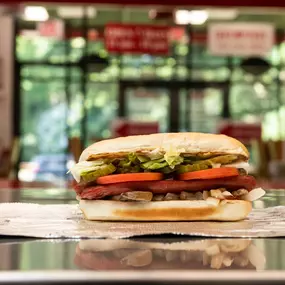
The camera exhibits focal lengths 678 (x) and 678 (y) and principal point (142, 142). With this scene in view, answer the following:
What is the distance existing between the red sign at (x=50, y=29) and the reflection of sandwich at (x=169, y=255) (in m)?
10.9

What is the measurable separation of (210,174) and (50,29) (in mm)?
10683

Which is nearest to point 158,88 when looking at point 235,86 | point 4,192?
point 235,86

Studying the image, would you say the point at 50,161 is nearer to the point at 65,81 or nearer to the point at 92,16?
the point at 65,81

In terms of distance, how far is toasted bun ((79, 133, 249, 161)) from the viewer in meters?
1.49

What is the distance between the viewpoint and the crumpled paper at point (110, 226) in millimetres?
1209

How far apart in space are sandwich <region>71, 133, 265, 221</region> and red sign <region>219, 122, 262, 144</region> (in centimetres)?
724

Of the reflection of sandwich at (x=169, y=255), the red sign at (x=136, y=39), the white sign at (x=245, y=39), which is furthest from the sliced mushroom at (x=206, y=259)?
the white sign at (x=245, y=39)

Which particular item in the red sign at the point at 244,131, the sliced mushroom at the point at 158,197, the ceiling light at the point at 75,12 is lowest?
the red sign at the point at 244,131

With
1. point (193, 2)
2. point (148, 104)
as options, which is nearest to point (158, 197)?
point (193, 2)

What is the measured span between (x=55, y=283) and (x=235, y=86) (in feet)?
40.6

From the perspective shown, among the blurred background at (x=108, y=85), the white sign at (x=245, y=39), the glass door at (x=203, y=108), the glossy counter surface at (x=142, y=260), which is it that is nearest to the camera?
the glossy counter surface at (x=142, y=260)

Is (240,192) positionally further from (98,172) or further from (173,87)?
(173,87)

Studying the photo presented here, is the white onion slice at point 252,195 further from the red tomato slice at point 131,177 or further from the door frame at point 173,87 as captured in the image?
the door frame at point 173,87

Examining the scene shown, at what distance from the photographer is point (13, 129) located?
41.8 ft
